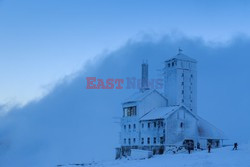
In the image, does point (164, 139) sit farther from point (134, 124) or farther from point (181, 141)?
Answer: point (134, 124)

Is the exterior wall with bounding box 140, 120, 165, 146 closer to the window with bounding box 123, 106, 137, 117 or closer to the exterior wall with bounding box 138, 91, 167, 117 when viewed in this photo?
the exterior wall with bounding box 138, 91, 167, 117

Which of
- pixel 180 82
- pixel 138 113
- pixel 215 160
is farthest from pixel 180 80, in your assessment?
pixel 215 160

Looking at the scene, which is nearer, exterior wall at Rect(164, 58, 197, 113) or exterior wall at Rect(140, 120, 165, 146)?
exterior wall at Rect(140, 120, 165, 146)

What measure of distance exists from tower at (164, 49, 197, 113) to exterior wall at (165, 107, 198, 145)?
6609 mm

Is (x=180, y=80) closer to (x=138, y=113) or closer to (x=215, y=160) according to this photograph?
(x=138, y=113)

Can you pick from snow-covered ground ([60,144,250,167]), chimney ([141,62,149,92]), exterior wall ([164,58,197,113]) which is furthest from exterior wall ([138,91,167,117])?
snow-covered ground ([60,144,250,167])

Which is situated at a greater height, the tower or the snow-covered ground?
the tower

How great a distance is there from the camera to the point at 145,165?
40.0 meters

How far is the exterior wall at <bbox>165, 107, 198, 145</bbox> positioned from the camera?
57844mm

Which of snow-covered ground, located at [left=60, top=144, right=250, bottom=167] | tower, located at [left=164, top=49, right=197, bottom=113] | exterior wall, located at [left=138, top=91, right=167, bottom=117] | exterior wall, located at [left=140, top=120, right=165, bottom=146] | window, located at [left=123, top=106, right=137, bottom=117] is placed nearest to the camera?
snow-covered ground, located at [left=60, top=144, right=250, bottom=167]

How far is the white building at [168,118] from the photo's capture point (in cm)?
5831

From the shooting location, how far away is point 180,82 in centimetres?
6775

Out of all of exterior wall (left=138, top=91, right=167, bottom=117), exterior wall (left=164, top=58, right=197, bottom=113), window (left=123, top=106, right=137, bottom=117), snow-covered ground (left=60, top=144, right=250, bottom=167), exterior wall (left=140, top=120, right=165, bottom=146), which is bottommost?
snow-covered ground (left=60, top=144, right=250, bottom=167)

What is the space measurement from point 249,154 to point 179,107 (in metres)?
21.8
